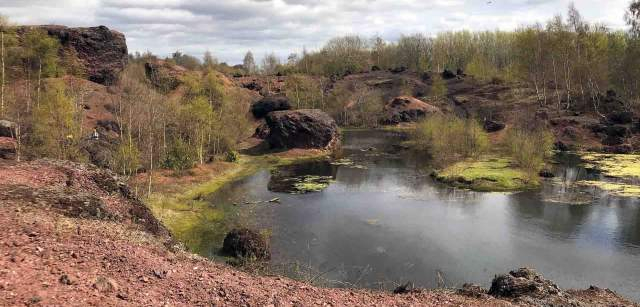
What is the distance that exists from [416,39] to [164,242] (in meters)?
151

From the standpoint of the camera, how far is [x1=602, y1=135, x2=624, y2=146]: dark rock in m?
66.3

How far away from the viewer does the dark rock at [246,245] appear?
25823mm

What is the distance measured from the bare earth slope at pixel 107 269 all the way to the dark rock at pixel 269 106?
69538 millimetres

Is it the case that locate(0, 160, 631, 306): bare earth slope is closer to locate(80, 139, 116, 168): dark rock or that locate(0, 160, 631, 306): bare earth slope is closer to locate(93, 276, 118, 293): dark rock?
locate(93, 276, 118, 293): dark rock

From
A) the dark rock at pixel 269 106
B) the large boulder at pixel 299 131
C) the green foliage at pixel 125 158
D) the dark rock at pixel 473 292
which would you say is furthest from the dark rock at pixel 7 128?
the dark rock at pixel 269 106

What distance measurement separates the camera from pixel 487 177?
1794 inches

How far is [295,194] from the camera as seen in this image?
1702 inches

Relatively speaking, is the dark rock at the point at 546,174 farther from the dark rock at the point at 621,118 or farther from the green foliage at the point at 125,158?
the green foliage at the point at 125,158

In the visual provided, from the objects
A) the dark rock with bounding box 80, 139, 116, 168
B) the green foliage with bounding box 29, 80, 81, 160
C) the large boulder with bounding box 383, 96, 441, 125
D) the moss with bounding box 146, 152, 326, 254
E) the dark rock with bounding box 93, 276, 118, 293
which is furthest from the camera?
the large boulder with bounding box 383, 96, 441, 125

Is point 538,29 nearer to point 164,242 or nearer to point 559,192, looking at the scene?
point 559,192

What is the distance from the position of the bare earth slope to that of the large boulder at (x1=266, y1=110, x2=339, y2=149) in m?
46.0

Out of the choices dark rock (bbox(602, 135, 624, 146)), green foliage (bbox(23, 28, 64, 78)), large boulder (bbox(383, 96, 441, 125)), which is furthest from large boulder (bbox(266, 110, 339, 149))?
large boulder (bbox(383, 96, 441, 125))

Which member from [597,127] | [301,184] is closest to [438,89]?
[597,127]

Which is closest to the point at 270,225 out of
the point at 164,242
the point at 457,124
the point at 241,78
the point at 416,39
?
the point at 164,242
